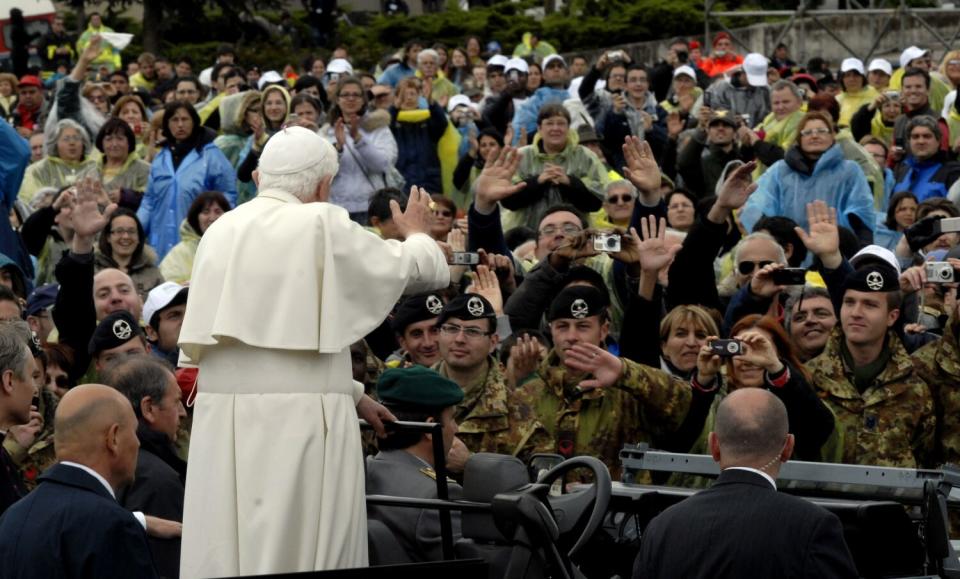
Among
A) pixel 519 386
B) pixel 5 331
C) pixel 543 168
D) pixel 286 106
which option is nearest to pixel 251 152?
pixel 286 106

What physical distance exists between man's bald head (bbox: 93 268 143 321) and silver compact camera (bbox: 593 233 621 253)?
2.80m

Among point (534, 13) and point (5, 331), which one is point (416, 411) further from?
point (534, 13)

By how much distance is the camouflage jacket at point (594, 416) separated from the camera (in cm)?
827

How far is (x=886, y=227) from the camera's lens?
1367 cm

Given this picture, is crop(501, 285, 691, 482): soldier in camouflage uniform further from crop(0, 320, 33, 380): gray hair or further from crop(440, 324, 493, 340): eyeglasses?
crop(0, 320, 33, 380): gray hair

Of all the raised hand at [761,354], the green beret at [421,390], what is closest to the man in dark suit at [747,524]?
the green beret at [421,390]

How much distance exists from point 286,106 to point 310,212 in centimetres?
896

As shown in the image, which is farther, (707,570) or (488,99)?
(488,99)

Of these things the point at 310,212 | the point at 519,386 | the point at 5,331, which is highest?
the point at 310,212

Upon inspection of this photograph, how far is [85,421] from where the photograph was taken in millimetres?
5793

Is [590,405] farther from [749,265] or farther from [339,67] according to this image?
[339,67]

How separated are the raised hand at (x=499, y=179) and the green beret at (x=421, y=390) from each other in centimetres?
287

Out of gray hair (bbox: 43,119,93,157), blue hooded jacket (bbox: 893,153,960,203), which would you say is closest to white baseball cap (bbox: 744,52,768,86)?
blue hooded jacket (bbox: 893,153,960,203)

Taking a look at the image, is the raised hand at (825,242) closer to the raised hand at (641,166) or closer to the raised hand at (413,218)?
the raised hand at (641,166)
